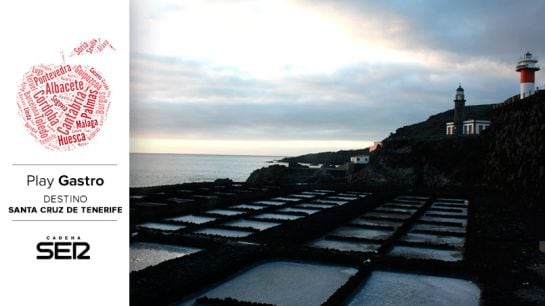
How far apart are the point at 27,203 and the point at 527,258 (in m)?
A: 9.41

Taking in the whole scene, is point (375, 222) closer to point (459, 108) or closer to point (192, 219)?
point (192, 219)

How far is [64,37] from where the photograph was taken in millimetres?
5207

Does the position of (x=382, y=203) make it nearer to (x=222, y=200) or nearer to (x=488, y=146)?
(x=222, y=200)

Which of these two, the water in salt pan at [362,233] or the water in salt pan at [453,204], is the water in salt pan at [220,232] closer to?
the water in salt pan at [362,233]

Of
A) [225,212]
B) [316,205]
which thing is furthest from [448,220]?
[225,212]

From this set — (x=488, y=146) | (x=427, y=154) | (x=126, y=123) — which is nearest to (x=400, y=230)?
(x=126, y=123)

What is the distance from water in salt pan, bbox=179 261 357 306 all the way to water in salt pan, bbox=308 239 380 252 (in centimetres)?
206

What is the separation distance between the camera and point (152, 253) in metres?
10.6

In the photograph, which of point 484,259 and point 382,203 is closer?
point 484,259

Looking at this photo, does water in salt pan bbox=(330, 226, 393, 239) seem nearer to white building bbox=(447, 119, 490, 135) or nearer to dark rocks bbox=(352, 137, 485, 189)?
dark rocks bbox=(352, 137, 485, 189)

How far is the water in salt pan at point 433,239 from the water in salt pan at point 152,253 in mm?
6353

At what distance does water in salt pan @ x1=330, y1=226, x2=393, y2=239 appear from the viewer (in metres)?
13.6

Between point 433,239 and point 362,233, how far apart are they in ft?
6.81

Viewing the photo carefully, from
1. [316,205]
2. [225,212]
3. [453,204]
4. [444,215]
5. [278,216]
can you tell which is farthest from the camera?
[453,204]
